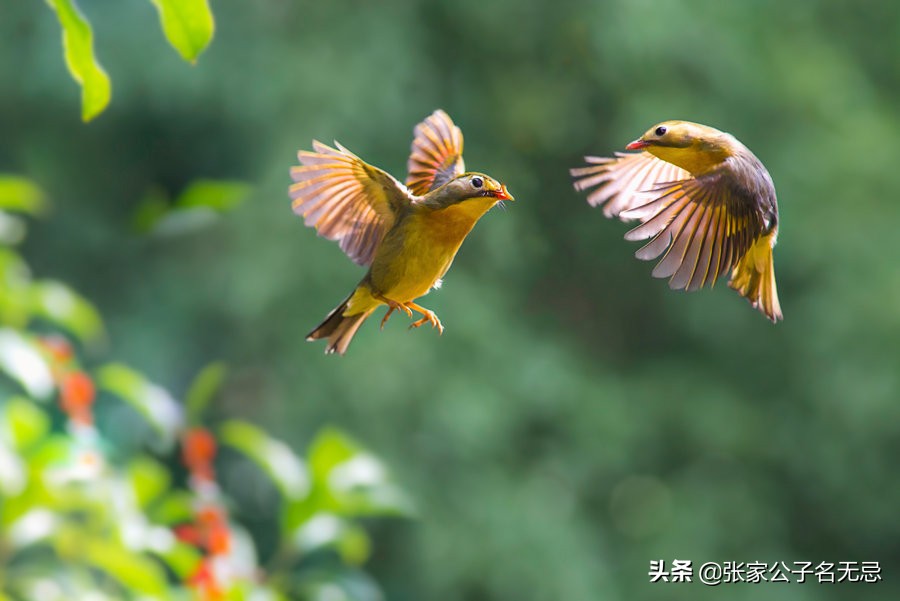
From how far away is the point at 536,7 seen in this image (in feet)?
14.3

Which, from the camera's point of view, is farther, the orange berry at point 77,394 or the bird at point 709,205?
the orange berry at point 77,394

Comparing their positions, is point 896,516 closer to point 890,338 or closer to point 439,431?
point 890,338

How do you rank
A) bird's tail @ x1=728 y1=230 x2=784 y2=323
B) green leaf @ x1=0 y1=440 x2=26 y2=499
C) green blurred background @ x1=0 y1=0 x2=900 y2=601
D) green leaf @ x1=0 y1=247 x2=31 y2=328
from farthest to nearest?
green blurred background @ x1=0 y1=0 x2=900 y2=601 → green leaf @ x1=0 y1=247 x2=31 y2=328 → green leaf @ x1=0 y1=440 x2=26 y2=499 → bird's tail @ x1=728 y1=230 x2=784 y2=323

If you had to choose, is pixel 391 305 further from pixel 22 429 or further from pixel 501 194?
pixel 22 429

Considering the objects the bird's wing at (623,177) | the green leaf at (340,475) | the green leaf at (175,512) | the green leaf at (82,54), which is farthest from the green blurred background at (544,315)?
the green leaf at (82,54)

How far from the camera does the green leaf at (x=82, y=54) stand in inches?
24.9

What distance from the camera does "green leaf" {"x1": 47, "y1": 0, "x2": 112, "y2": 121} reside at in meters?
0.63

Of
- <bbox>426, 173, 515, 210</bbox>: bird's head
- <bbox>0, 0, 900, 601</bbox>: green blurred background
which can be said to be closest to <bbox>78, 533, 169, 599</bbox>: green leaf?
<bbox>426, 173, 515, 210</bbox>: bird's head

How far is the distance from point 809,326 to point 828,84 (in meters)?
0.98

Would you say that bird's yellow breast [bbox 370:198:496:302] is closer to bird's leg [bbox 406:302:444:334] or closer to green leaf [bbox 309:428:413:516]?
bird's leg [bbox 406:302:444:334]

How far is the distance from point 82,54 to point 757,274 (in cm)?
41

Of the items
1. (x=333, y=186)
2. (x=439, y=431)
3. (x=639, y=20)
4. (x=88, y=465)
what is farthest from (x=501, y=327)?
(x=333, y=186)

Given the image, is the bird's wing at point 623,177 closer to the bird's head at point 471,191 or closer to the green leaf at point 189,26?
the bird's head at point 471,191

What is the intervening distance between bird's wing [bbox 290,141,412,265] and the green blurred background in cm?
326
